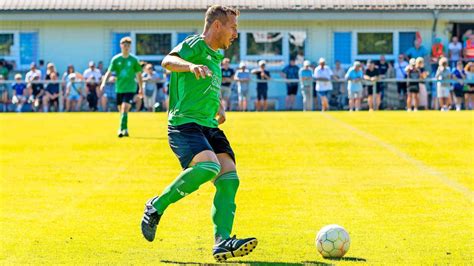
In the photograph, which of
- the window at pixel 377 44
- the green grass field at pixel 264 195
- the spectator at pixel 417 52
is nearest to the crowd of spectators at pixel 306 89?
the spectator at pixel 417 52

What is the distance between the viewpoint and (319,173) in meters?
15.2

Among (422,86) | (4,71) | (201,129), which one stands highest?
(4,71)

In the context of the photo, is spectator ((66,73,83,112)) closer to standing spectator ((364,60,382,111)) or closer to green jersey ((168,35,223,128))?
standing spectator ((364,60,382,111))

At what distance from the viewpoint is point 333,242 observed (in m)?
8.34

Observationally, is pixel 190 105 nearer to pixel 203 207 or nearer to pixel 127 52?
pixel 203 207

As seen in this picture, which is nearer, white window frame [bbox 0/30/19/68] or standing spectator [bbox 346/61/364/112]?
standing spectator [bbox 346/61/364/112]

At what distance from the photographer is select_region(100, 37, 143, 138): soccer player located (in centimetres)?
2159

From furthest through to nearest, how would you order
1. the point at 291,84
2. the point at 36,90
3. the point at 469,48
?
the point at 469,48, the point at 291,84, the point at 36,90

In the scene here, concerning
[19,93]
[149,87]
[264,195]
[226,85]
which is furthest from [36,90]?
[264,195]

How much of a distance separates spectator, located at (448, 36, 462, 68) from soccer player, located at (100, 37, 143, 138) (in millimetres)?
Result: 17098

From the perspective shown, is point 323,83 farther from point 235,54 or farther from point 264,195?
point 264,195

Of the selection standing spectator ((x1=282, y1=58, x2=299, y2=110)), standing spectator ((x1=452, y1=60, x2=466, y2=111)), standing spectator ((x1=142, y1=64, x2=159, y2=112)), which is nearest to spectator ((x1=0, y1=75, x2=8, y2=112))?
standing spectator ((x1=142, y1=64, x2=159, y2=112))

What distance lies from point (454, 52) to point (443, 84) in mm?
3637

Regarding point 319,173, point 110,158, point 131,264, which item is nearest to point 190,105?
point 131,264
